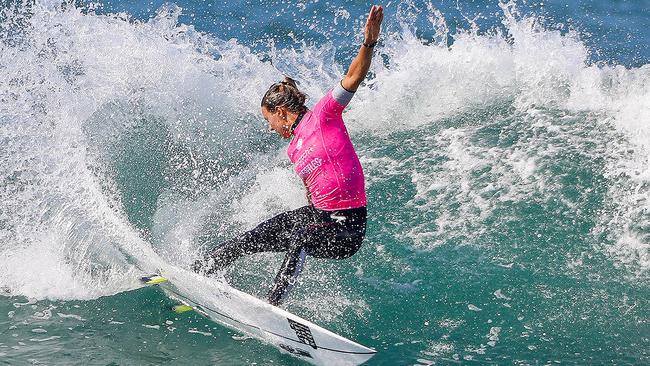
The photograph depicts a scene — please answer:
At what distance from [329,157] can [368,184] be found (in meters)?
2.81

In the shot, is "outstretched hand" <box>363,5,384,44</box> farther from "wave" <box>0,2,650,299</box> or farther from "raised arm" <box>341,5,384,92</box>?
"wave" <box>0,2,650,299</box>

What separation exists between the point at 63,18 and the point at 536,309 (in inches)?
255

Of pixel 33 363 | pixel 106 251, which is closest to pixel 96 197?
pixel 106 251

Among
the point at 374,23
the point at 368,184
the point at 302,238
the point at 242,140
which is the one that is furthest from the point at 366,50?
the point at 242,140

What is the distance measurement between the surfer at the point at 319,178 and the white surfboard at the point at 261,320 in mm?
199

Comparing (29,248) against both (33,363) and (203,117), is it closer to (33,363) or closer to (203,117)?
(33,363)

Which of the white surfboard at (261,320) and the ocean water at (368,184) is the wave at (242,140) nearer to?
the ocean water at (368,184)

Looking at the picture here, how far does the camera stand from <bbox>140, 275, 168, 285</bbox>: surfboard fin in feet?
21.1

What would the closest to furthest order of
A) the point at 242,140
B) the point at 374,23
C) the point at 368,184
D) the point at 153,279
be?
the point at 374,23
the point at 153,279
the point at 368,184
the point at 242,140

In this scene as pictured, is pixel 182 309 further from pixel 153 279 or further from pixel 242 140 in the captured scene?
pixel 242 140

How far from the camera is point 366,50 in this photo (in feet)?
17.2

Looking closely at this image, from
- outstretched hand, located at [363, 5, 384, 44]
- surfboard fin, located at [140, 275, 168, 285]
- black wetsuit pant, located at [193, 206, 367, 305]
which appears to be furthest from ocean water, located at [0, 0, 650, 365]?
outstretched hand, located at [363, 5, 384, 44]

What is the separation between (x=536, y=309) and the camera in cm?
623

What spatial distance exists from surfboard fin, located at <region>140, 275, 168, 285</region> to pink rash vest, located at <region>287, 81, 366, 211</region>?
158 cm
